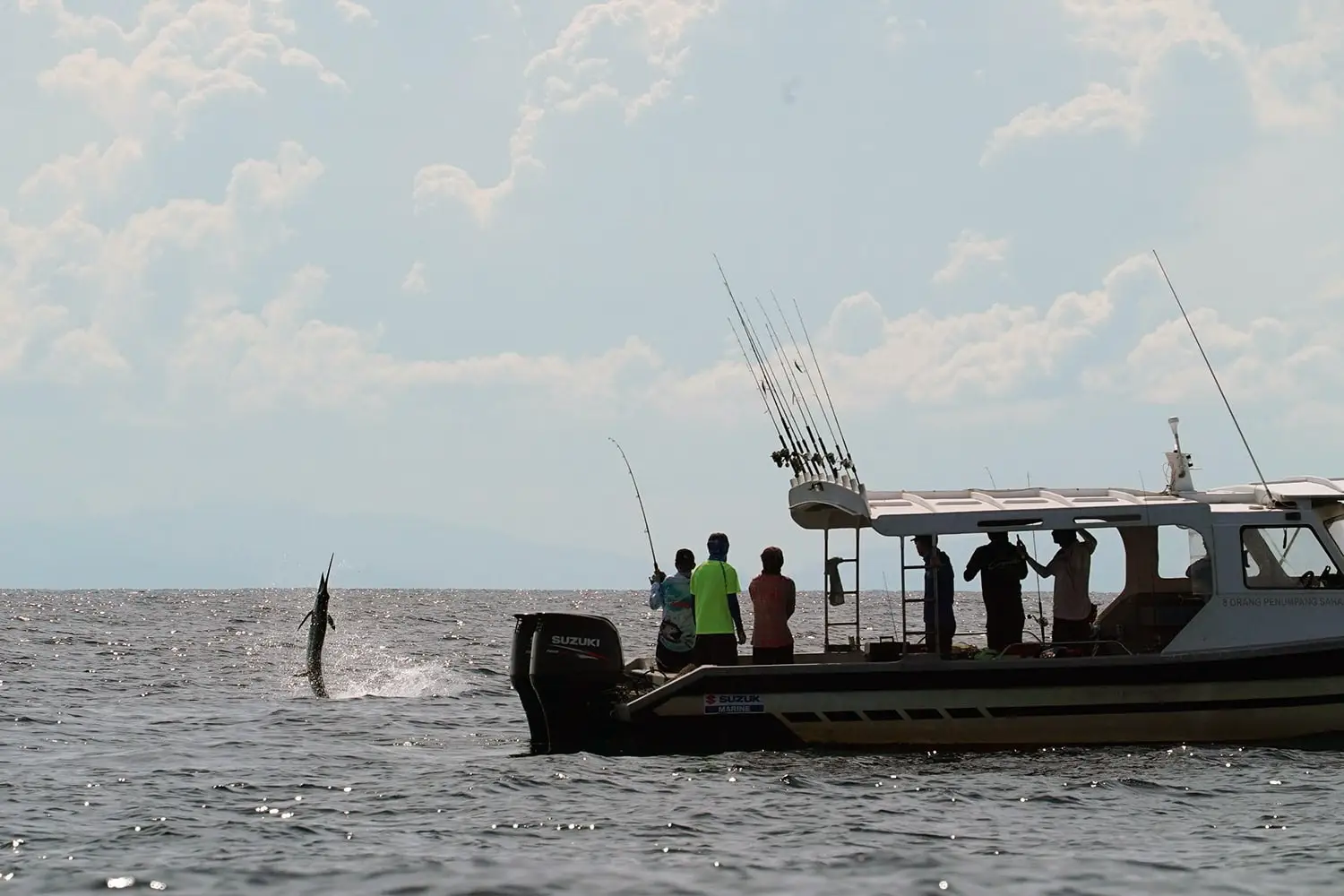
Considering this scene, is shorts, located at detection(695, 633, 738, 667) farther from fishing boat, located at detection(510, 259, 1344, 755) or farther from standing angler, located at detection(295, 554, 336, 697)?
standing angler, located at detection(295, 554, 336, 697)

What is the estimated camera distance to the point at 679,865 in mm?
9703

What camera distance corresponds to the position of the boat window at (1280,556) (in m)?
13.9

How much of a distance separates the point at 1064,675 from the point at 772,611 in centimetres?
269

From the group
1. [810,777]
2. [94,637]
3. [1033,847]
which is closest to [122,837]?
[810,777]

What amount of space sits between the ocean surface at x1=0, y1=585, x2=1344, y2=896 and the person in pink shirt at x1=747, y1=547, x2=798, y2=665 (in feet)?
4.14

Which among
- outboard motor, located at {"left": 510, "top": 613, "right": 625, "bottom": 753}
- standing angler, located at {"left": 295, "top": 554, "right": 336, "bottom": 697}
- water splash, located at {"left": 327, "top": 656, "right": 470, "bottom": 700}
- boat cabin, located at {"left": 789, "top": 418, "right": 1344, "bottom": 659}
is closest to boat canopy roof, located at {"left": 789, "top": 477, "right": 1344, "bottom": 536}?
boat cabin, located at {"left": 789, "top": 418, "right": 1344, "bottom": 659}

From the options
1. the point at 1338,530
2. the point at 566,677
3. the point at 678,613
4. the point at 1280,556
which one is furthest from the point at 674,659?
the point at 1338,530

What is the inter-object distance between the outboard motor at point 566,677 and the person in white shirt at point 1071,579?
12.7 ft

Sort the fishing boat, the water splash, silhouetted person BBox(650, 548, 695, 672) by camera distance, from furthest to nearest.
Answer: the water splash → silhouetted person BBox(650, 548, 695, 672) → the fishing boat

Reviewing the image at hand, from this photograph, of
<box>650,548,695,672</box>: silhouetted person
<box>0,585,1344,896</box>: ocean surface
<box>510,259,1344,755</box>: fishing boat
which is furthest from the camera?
<box>650,548,695,672</box>: silhouetted person

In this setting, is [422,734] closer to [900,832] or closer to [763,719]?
[763,719]

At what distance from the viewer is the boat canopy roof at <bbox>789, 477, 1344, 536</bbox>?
13984 mm

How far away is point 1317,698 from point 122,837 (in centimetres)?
947

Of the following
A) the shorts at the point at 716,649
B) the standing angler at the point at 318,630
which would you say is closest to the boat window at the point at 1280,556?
the shorts at the point at 716,649
